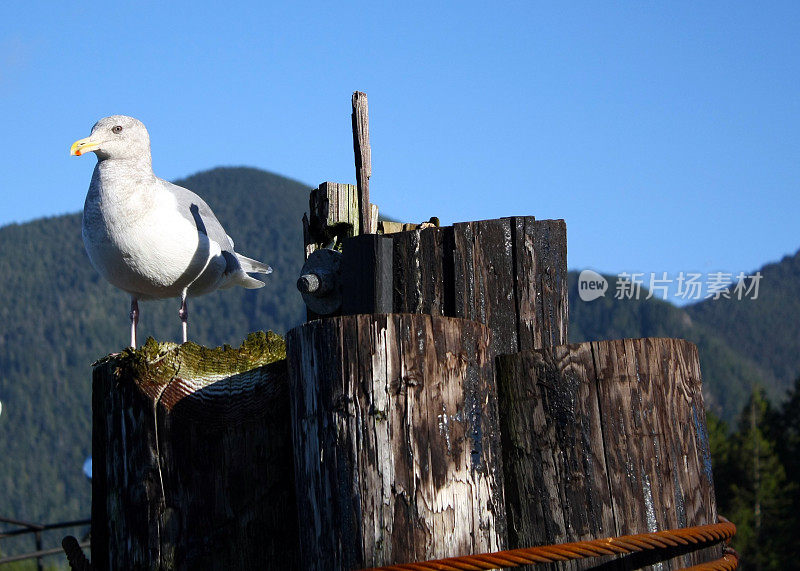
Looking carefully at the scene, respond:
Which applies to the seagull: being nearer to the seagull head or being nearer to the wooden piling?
the seagull head

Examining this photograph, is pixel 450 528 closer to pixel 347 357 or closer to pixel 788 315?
pixel 347 357

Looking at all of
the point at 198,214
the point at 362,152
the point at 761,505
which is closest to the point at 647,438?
the point at 362,152

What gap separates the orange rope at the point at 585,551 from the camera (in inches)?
103

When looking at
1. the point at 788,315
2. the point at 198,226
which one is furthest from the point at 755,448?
the point at 788,315

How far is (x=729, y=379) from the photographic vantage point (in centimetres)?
14200

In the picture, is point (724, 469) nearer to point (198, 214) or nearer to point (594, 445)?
point (198, 214)

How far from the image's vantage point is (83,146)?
18.4 ft

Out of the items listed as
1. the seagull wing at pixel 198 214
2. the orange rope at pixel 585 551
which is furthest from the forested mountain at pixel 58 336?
the orange rope at pixel 585 551

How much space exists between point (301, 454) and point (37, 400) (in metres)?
161

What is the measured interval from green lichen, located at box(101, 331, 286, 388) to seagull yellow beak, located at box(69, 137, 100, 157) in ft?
9.10

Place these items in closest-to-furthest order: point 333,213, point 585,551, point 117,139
A: 1. point 585,551
2. point 333,213
3. point 117,139

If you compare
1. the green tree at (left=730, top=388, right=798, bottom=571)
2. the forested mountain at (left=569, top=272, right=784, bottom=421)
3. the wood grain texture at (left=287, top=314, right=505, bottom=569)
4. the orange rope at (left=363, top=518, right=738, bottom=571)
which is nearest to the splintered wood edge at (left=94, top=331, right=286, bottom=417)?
the wood grain texture at (left=287, top=314, right=505, bottom=569)

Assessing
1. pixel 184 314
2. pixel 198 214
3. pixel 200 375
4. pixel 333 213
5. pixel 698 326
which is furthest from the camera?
pixel 698 326

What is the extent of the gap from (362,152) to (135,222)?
8.34 feet
